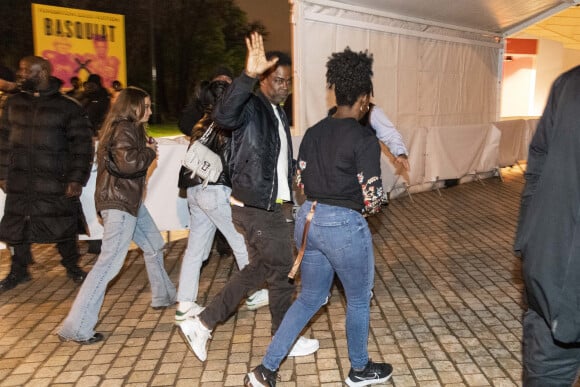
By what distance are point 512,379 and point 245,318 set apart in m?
2.20

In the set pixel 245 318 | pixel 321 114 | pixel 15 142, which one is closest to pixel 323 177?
pixel 245 318

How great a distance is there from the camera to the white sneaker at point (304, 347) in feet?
13.6

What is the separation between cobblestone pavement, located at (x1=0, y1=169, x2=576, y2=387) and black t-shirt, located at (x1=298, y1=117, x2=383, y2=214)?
1.38 m

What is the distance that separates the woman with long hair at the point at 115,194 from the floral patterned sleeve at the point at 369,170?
1.95 metres

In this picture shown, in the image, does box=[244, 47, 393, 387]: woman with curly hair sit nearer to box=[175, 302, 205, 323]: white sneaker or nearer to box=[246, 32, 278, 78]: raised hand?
box=[246, 32, 278, 78]: raised hand

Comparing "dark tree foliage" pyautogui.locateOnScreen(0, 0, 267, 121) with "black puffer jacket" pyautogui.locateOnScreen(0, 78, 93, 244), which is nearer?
"black puffer jacket" pyautogui.locateOnScreen(0, 78, 93, 244)

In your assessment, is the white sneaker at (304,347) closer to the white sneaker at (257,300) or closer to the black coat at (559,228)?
the white sneaker at (257,300)

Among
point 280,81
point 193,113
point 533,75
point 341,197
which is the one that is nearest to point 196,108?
point 193,113

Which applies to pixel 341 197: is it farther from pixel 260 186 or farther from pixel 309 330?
pixel 309 330

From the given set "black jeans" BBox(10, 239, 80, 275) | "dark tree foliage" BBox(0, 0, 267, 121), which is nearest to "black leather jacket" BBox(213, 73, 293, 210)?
"black jeans" BBox(10, 239, 80, 275)

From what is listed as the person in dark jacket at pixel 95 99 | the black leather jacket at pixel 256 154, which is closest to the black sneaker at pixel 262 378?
the black leather jacket at pixel 256 154

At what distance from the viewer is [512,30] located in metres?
13.2

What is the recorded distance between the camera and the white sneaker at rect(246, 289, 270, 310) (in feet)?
16.6

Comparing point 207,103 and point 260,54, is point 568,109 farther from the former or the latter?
point 207,103
